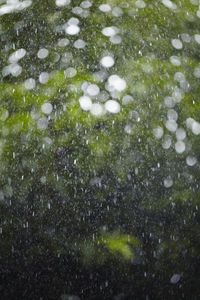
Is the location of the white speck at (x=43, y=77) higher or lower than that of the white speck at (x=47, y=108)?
higher

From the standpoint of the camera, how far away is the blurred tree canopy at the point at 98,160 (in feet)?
2.79

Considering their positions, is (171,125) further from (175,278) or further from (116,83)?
(175,278)

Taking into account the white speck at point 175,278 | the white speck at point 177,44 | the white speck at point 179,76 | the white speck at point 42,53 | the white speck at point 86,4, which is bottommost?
the white speck at point 175,278

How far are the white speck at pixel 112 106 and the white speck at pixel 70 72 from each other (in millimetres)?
84

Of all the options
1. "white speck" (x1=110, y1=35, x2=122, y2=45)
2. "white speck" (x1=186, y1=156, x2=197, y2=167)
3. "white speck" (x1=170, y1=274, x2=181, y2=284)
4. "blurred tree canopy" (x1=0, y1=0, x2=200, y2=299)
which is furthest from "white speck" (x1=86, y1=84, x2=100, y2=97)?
"white speck" (x1=170, y1=274, x2=181, y2=284)

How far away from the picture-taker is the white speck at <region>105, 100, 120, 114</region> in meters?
0.86

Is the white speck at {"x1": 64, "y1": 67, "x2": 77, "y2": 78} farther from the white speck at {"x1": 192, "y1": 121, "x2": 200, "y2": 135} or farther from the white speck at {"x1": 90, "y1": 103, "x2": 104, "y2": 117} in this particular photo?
the white speck at {"x1": 192, "y1": 121, "x2": 200, "y2": 135}

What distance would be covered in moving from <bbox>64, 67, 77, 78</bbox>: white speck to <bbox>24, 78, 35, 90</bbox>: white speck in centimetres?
6

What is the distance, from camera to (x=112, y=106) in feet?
2.82

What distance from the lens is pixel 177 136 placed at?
0.87m

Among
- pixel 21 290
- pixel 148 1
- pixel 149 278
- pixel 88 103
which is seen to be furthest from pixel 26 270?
pixel 148 1

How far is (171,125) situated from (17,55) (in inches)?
12.7

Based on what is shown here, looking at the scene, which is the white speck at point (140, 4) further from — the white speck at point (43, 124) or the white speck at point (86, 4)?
the white speck at point (43, 124)

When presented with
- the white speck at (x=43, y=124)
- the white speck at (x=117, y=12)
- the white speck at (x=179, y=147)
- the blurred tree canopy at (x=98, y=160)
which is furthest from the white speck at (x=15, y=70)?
the white speck at (x=179, y=147)
